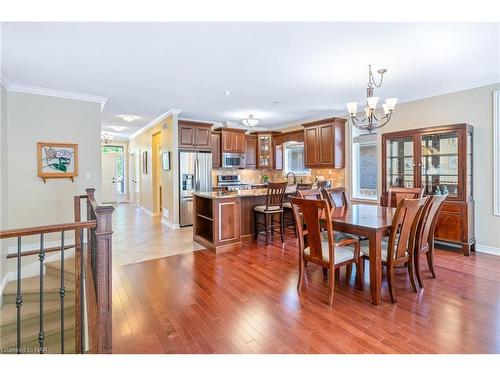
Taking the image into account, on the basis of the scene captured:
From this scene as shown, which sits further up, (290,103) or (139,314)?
(290,103)

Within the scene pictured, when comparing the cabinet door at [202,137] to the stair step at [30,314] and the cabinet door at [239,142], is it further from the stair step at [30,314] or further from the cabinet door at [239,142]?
the stair step at [30,314]

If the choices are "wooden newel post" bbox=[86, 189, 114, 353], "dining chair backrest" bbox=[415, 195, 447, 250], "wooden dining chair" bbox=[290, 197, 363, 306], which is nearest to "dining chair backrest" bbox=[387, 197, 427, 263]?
"dining chair backrest" bbox=[415, 195, 447, 250]

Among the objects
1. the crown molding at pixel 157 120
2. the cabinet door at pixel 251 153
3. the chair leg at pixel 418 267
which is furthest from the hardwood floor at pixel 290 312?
the cabinet door at pixel 251 153

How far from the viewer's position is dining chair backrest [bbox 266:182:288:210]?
4.66 metres

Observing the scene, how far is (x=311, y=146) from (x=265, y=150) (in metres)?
1.76

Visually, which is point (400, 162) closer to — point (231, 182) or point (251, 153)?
point (251, 153)

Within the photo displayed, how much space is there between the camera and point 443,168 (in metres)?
4.42

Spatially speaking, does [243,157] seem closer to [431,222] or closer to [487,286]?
[431,222]

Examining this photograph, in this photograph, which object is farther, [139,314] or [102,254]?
[139,314]

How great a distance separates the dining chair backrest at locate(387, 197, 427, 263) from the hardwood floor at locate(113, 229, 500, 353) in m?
0.47

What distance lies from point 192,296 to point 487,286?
316cm

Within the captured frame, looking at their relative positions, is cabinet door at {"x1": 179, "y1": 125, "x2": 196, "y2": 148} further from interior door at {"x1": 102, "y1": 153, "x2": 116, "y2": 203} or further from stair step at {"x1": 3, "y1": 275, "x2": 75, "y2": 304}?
interior door at {"x1": 102, "y1": 153, "x2": 116, "y2": 203}
